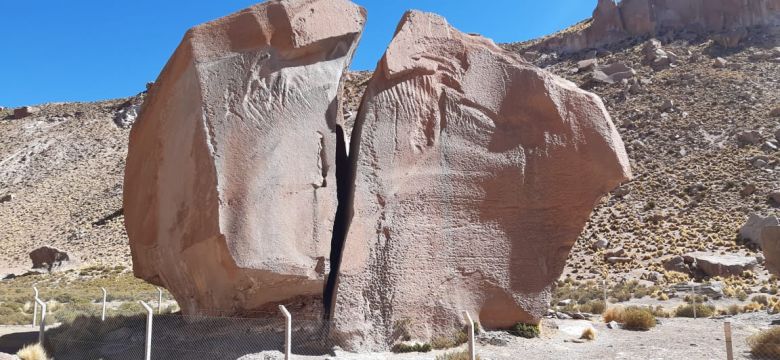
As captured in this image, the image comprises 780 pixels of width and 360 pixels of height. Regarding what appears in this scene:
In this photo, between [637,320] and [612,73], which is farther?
[612,73]

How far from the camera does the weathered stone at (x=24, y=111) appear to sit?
7394cm

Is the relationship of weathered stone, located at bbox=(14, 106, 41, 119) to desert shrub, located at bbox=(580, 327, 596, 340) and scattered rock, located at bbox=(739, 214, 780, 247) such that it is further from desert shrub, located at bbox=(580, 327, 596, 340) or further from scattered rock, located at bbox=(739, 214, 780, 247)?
desert shrub, located at bbox=(580, 327, 596, 340)

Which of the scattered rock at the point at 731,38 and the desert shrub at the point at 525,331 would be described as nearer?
the desert shrub at the point at 525,331

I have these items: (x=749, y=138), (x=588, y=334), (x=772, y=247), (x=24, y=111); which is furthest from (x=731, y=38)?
(x=24, y=111)

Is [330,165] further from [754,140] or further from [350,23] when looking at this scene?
[754,140]

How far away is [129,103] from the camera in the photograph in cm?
7400

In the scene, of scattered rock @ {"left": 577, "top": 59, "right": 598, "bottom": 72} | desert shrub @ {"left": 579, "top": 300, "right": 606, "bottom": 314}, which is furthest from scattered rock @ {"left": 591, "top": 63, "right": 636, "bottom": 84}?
desert shrub @ {"left": 579, "top": 300, "right": 606, "bottom": 314}

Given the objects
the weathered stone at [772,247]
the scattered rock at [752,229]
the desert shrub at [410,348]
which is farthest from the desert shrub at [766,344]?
the scattered rock at [752,229]

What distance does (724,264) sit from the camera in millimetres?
27969

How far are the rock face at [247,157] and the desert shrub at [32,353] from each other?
7.26 ft

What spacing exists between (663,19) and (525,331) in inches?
2559

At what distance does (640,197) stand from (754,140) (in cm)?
844

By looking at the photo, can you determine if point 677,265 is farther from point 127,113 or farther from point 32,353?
point 127,113

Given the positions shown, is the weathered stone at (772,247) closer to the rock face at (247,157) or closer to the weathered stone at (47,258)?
the rock face at (247,157)
